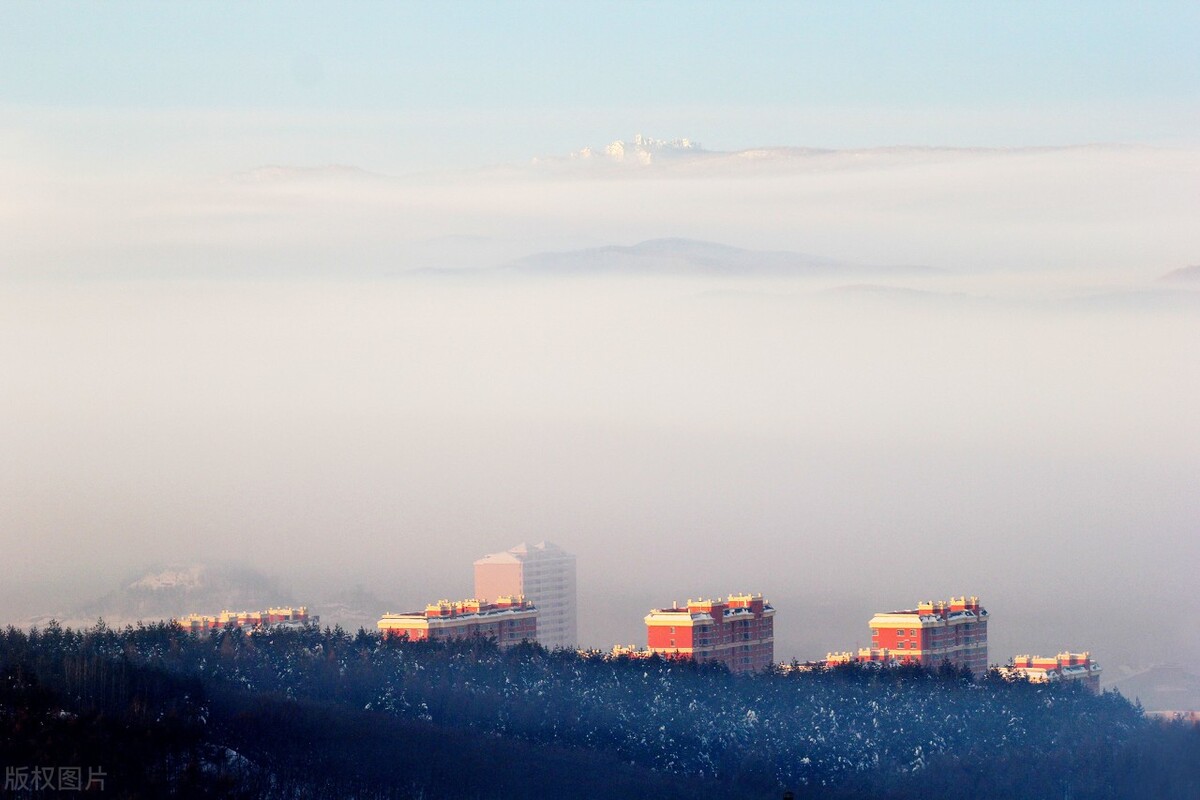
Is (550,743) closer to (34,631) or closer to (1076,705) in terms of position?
(34,631)

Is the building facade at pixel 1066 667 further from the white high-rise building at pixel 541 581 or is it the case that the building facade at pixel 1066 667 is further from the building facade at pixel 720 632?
the white high-rise building at pixel 541 581

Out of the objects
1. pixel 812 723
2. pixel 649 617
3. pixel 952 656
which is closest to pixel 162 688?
pixel 812 723

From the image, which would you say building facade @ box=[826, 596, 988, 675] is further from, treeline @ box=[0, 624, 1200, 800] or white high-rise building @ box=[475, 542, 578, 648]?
white high-rise building @ box=[475, 542, 578, 648]

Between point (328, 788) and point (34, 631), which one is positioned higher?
point (34, 631)

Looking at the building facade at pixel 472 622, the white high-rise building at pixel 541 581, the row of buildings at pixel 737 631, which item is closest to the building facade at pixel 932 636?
the row of buildings at pixel 737 631

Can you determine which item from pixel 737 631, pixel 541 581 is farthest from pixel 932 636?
pixel 541 581

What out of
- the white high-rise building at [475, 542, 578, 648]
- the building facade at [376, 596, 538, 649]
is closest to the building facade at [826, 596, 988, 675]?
the building facade at [376, 596, 538, 649]

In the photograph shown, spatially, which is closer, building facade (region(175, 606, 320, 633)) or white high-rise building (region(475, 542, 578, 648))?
building facade (region(175, 606, 320, 633))
